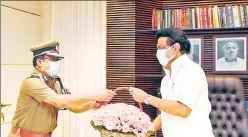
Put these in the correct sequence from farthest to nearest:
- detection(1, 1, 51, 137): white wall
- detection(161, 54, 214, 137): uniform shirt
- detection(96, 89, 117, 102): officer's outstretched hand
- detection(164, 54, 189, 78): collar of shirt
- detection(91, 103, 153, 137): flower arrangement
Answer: detection(1, 1, 51, 137): white wall
detection(96, 89, 117, 102): officer's outstretched hand
detection(164, 54, 189, 78): collar of shirt
detection(161, 54, 214, 137): uniform shirt
detection(91, 103, 153, 137): flower arrangement

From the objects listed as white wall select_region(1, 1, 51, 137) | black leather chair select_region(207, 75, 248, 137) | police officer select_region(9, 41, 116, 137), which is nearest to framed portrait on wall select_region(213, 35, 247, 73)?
black leather chair select_region(207, 75, 248, 137)

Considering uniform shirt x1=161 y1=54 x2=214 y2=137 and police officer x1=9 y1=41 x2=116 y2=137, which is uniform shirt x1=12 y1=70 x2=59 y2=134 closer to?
police officer x1=9 y1=41 x2=116 y2=137

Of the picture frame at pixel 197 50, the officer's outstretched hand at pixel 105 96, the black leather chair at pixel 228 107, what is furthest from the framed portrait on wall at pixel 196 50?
the officer's outstretched hand at pixel 105 96

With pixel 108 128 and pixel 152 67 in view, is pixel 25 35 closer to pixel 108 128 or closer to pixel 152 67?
pixel 152 67

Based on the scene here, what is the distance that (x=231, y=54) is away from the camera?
3.51 meters

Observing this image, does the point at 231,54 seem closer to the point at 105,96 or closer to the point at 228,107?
the point at 228,107

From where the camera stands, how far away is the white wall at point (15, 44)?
3416 millimetres

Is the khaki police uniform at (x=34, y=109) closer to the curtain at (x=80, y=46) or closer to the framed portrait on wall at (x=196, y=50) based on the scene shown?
the curtain at (x=80, y=46)

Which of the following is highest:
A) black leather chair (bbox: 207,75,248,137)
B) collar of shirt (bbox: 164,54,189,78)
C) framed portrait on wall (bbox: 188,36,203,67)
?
framed portrait on wall (bbox: 188,36,203,67)

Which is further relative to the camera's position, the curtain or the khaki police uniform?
the curtain

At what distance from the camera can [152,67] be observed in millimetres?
3773

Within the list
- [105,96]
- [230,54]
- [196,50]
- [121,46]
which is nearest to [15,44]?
[121,46]

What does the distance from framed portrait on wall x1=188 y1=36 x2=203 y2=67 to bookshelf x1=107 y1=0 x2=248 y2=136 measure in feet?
0.15

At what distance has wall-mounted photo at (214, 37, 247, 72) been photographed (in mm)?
3449
